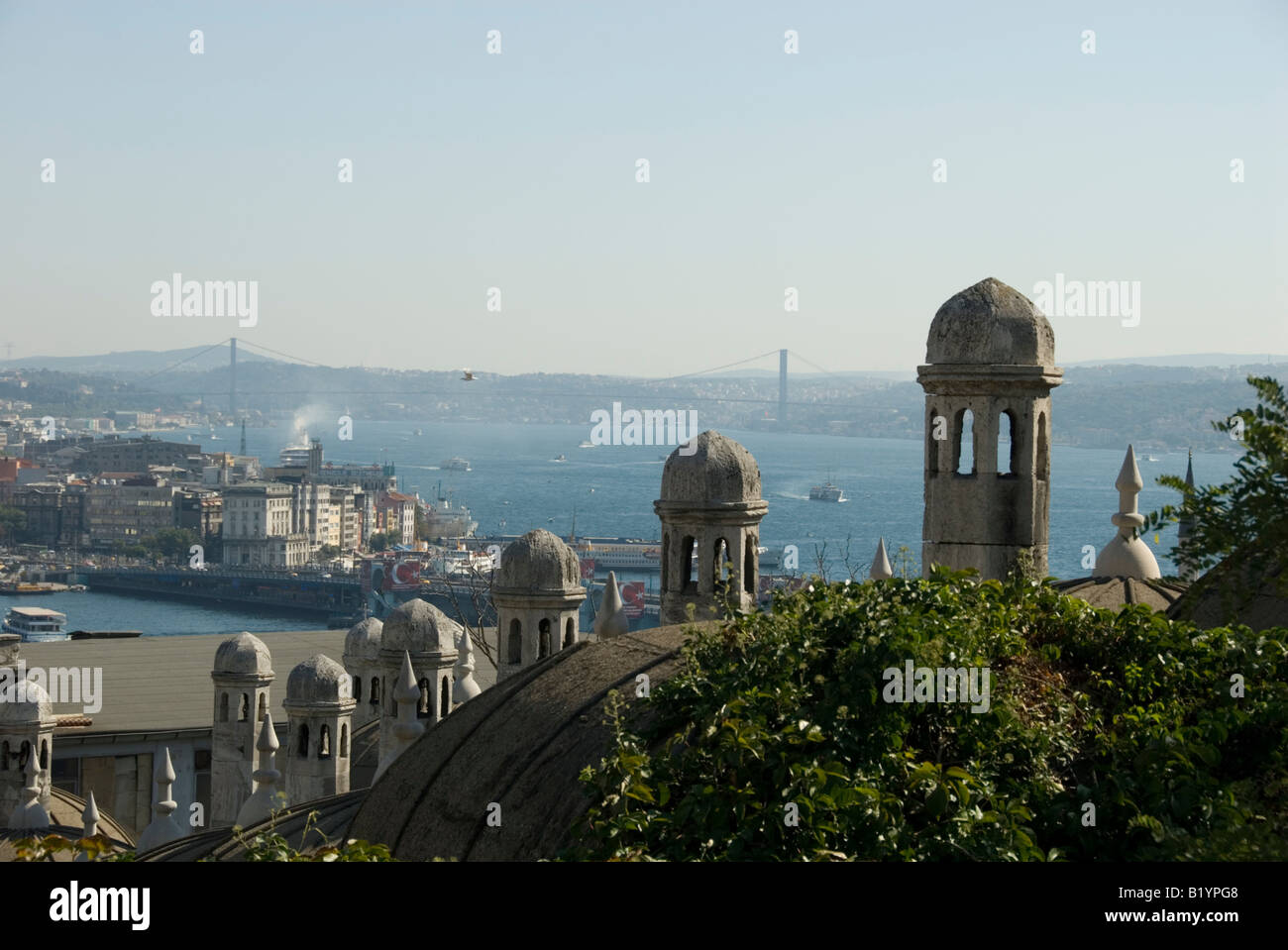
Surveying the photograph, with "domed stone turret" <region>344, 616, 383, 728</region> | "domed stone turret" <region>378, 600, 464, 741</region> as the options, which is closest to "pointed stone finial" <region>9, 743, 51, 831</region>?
"domed stone turret" <region>344, 616, 383, 728</region>

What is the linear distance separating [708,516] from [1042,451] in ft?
10.4

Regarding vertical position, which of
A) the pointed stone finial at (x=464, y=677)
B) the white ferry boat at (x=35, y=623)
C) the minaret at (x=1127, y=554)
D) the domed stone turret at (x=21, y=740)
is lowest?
the white ferry boat at (x=35, y=623)

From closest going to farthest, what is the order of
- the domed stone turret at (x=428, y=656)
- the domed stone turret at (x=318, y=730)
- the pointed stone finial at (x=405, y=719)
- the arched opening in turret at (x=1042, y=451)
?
1. the arched opening in turret at (x=1042, y=451)
2. the pointed stone finial at (x=405, y=719)
3. the domed stone turret at (x=428, y=656)
4. the domed stone turret at (x=318, y=730)

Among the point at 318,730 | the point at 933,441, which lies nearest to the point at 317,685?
the point at 318,730

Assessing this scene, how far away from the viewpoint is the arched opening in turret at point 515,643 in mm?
18438

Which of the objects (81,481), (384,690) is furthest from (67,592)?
(384,690)

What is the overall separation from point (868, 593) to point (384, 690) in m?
11.0

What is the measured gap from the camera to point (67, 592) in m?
143

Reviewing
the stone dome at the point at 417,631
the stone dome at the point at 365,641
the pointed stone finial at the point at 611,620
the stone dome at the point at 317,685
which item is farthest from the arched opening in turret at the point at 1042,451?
the stone dome at the point at 365,641

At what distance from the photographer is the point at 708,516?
54.1 ft

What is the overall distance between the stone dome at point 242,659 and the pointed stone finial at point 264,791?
636 centimetres

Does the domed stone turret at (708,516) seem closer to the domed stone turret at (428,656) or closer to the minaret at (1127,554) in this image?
the minaret at (1127,554)

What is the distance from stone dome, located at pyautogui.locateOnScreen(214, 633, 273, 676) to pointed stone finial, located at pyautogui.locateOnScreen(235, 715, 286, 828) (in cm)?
636
